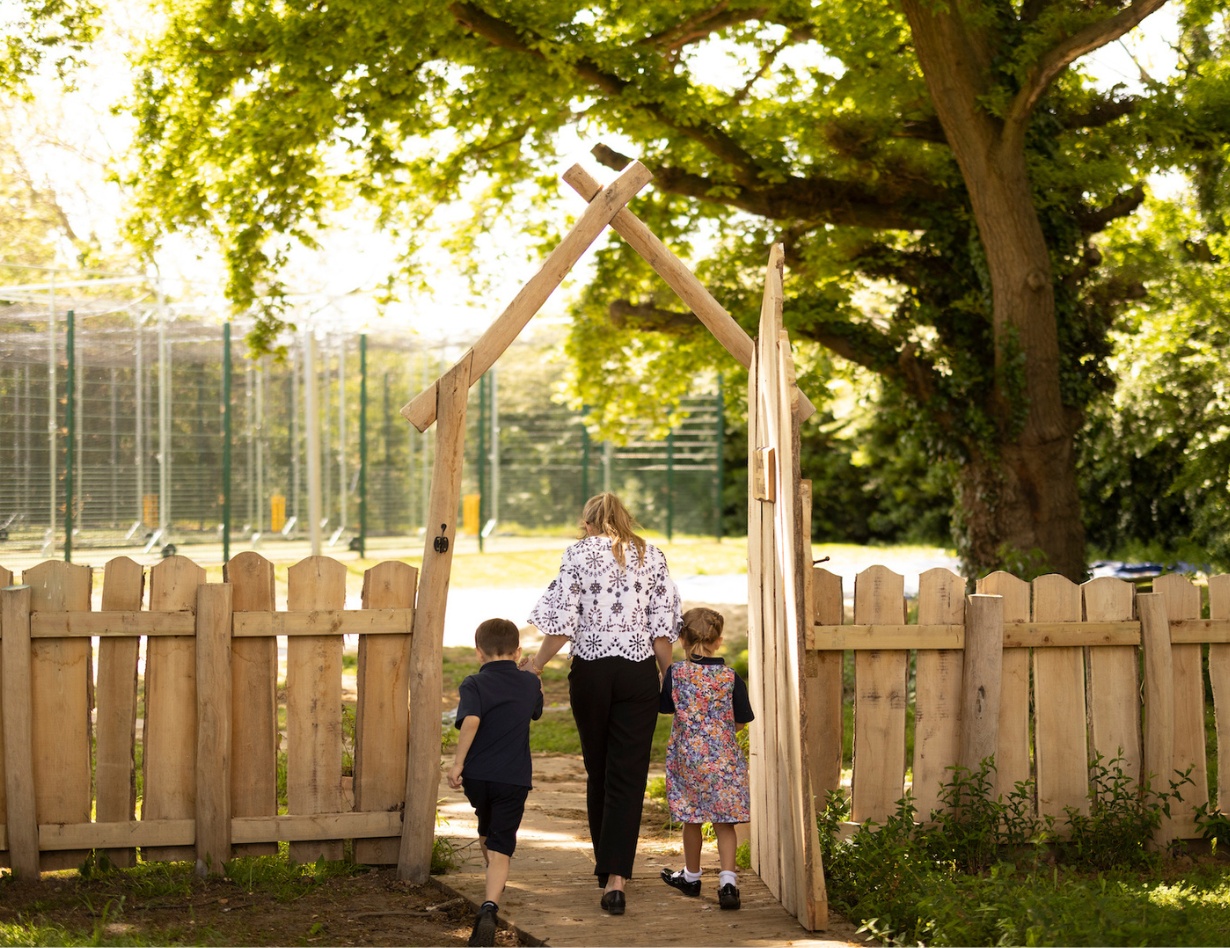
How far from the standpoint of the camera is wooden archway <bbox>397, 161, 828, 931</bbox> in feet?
16.3

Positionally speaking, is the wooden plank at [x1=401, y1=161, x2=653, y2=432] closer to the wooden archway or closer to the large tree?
the wooden archway

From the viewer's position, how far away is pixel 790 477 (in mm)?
5000

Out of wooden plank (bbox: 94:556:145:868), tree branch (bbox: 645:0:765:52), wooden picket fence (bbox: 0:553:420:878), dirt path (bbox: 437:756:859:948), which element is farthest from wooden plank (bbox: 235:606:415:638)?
tree branch (bbox: 645:0:765:52)

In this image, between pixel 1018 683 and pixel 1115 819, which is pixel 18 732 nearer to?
pixel 1018 683

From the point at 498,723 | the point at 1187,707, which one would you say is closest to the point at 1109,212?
the point at 1187,707

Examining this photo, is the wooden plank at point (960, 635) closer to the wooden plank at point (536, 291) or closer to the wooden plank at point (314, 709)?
the wooden plank at point (536, 291)

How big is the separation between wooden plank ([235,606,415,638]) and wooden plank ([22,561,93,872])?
710mm

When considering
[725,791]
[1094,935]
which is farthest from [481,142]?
[1094,935]

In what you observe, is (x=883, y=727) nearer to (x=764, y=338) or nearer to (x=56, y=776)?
(x=764, y=338)

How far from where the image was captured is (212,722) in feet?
18.3

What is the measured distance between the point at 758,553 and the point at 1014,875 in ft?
5.92

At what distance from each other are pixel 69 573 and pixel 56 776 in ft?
2.94

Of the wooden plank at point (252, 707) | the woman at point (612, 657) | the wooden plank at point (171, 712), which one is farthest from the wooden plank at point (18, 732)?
the woman at point (612, 657)

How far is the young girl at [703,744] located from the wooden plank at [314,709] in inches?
60.3
